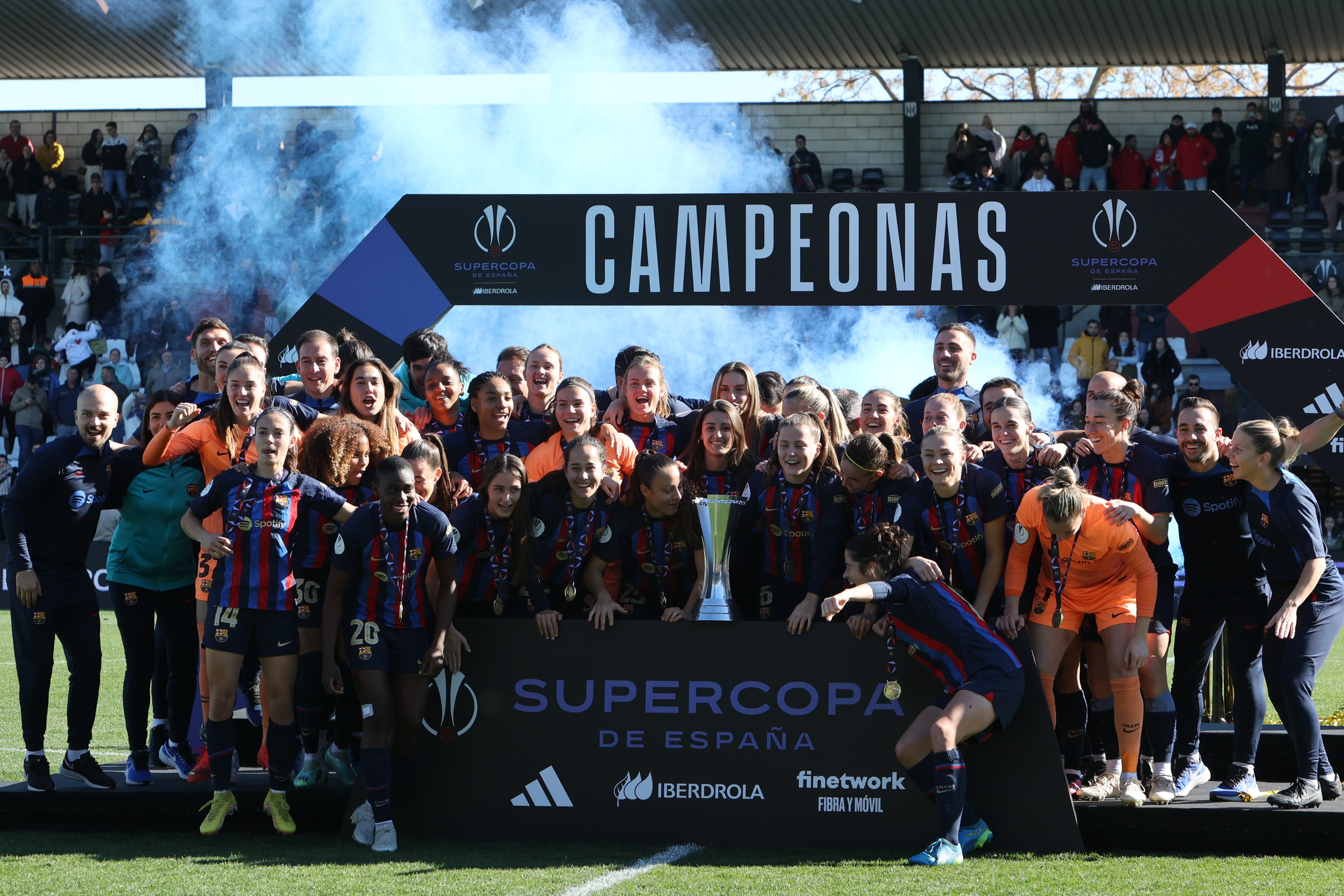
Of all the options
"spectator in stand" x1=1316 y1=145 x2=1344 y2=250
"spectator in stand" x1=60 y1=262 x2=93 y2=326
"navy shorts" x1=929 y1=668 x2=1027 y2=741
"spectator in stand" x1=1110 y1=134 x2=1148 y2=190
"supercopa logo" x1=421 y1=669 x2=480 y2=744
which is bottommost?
"supercopa logo" x1=421 y1=669 x2=480 y2=744

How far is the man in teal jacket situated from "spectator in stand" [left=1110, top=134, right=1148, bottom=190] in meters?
14.0

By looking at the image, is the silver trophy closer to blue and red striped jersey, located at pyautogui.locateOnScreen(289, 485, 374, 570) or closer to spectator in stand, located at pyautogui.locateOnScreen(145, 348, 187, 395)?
blue and red striped jersey, located at pyautogui.locateOnScreen(289, 485, 374, 570)

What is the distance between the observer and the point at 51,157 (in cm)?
1908

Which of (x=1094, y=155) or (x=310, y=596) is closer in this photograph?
(x=310, y=596)

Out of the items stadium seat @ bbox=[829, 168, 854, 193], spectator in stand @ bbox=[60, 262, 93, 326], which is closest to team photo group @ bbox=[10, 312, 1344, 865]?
spectator in stand @ bbox=[60, 262, 93, 326]

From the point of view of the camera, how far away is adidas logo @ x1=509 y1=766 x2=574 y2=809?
521 cm

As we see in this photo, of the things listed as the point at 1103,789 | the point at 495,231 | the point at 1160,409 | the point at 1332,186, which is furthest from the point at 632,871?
the point at 1332,186

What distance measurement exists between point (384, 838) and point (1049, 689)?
8.71 ft

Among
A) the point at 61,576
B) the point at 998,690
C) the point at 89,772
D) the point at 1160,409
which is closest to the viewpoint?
the point at 998,690

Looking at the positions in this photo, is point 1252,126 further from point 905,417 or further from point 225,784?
point 225,784

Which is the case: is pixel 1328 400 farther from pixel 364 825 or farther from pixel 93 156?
pixel 93 156

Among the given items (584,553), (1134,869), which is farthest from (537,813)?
(1134,869)

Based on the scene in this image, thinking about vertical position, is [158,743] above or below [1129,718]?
below

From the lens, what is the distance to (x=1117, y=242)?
6.24 metres
